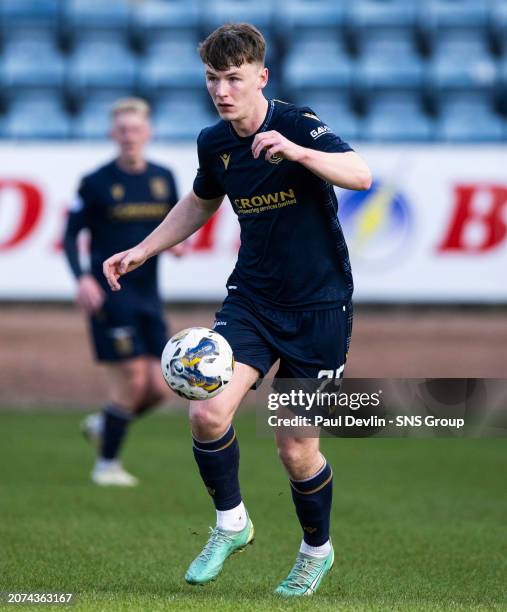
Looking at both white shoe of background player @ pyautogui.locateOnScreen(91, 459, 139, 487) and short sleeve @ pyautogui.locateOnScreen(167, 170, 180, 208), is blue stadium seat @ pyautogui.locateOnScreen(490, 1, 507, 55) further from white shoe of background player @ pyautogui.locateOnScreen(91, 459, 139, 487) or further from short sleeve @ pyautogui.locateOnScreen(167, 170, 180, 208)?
white shoe of background player @ pyautogui.locateOnScreen(91, 459, 139, 487)

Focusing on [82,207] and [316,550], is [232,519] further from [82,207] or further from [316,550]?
[82,207]

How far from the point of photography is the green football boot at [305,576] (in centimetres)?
482

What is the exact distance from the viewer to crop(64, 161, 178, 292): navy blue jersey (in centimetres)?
879

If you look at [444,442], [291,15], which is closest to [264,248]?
[444,442]

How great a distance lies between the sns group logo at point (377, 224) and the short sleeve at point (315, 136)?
274 inches

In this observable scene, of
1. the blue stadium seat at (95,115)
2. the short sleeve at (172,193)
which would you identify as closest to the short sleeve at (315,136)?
the short sleeve at (172,193)

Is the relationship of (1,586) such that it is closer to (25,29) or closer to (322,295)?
(322,295)

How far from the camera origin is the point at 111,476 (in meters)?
8.48

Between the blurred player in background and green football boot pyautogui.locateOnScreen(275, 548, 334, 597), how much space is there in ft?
12.7

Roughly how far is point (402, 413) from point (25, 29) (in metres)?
10.1

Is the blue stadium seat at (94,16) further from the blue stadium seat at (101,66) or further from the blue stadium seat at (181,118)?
the blue stadium seat at (181,118)

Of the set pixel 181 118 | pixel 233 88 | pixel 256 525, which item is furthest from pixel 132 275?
pixel 181 118

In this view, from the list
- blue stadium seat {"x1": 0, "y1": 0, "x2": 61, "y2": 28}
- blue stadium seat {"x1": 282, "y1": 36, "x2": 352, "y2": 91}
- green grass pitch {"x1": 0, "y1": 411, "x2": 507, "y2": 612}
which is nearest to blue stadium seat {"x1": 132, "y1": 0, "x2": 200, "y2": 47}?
blue stadium seat {"x1": 0, "y1": 0, "x2": 61, "y2": 28}

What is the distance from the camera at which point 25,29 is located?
46.8ft
